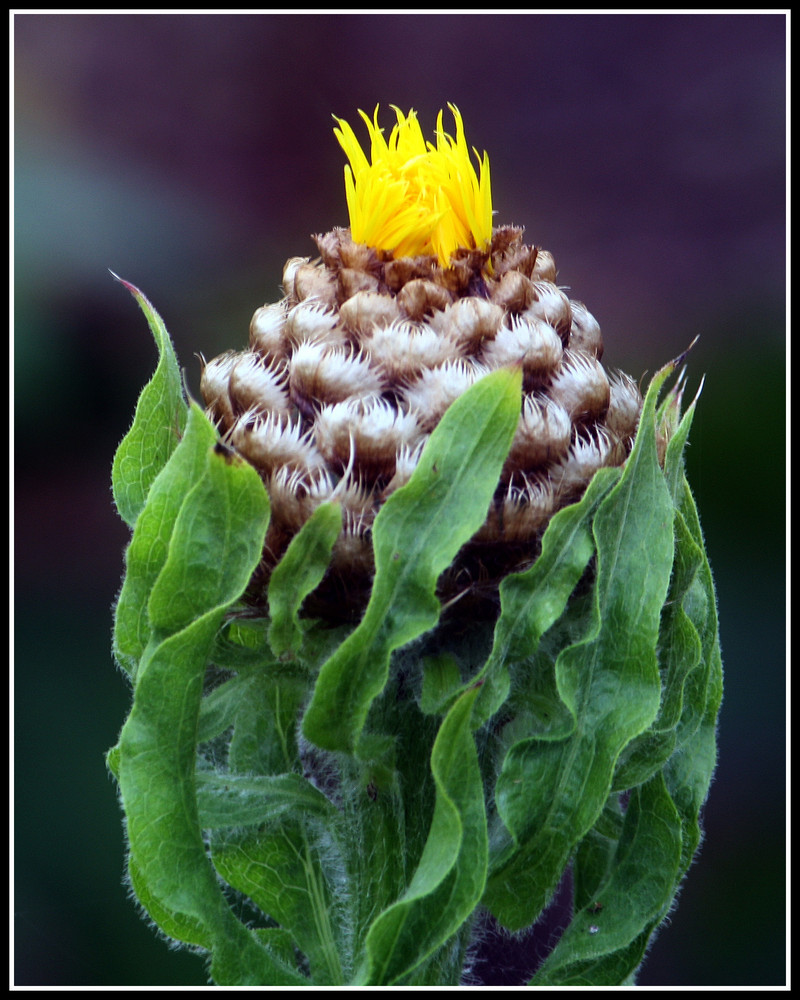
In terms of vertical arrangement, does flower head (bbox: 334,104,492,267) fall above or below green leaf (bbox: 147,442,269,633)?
above

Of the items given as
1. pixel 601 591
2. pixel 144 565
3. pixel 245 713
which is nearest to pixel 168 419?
pixel 144 565

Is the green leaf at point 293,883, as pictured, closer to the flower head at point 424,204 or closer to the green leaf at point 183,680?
the green leaf at point 183,680

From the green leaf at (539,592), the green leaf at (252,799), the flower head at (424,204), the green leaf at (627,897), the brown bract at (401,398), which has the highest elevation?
the flower head at (424,204)

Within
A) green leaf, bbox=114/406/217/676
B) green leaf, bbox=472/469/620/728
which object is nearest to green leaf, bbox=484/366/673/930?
green leaf, bbox=472/469/620/728

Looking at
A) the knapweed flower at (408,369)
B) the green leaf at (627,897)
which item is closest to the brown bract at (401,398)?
the knapweed flower at (408,369)

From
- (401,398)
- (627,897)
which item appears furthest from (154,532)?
(627,897)

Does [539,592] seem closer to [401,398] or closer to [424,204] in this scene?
[401,398]

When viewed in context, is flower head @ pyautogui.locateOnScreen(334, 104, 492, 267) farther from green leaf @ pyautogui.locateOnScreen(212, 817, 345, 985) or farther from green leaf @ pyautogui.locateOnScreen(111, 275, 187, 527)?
green leaf @ pyautogui.locateOnScreen(212, 817, 345, 985)
